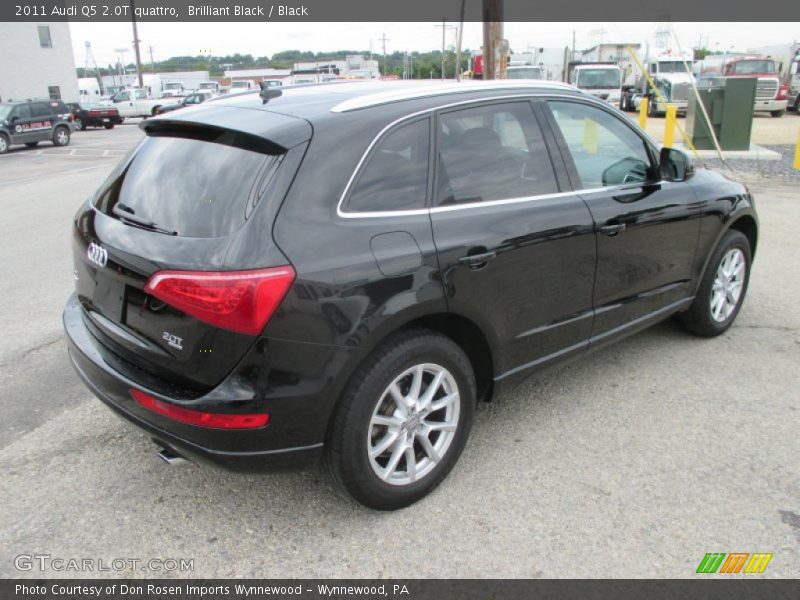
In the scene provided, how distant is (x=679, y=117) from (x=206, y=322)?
2876 cm

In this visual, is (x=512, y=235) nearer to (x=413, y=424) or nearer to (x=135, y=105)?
(x=413, y=424)

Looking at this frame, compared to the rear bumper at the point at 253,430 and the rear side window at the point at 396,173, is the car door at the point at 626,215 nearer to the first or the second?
the rear side window at the point at 396,173

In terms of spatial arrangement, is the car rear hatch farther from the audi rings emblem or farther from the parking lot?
the parking lot

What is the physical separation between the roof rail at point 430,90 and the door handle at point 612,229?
31.4 inches

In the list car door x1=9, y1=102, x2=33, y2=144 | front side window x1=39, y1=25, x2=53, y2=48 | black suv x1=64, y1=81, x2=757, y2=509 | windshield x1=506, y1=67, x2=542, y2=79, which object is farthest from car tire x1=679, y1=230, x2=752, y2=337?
front side window x1=39, y1=25, x2=53, y2=48

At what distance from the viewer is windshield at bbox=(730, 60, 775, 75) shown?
90.0 ft

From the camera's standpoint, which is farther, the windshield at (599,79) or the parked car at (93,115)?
the parked car at (93,115)

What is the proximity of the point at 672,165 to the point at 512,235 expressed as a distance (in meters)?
1.59

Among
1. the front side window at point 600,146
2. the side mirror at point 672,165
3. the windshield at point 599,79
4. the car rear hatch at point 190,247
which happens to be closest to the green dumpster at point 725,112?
the side mirror at point 672,165

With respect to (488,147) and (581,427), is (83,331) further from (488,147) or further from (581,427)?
(581,427)

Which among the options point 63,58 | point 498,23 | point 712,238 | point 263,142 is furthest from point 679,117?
point 63,58

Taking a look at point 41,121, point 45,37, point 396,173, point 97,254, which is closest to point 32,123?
point 41,121

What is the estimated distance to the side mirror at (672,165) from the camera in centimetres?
401

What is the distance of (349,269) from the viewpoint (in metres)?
2.50
